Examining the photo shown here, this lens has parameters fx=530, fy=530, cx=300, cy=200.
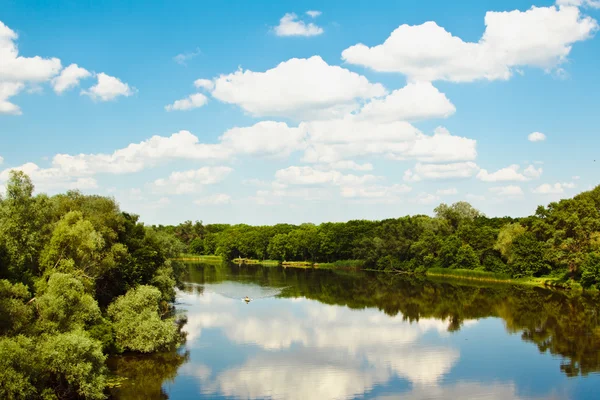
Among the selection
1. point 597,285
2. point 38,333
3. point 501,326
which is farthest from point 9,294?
point 597,285

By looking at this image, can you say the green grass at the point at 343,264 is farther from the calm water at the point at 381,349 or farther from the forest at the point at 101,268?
the calm water at the point at 381,349

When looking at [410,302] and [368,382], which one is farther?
[410,302]

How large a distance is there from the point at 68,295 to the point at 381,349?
73.0 feet

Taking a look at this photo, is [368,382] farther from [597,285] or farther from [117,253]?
[597,285]

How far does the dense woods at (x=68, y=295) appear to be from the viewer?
25.4 m

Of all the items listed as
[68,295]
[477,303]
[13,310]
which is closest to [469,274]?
[477,303]

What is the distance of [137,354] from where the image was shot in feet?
120

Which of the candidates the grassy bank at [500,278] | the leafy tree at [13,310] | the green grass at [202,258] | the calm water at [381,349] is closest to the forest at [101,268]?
the leafy tree at [13,310]

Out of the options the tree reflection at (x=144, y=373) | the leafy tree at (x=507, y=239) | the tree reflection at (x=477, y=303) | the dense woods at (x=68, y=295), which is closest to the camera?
the dense woods at (x=68, y=295)

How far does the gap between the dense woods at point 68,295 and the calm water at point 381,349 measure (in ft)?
8.97

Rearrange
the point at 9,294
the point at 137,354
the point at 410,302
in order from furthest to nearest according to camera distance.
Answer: the point at 410,302
the point at 137,354
the point at 9,294

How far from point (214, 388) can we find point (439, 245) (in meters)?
76.4

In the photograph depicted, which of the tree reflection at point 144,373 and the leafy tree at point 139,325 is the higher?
the leafy tree at point 139,325

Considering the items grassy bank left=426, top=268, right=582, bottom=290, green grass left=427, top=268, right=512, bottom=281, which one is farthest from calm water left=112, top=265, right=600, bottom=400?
green grass left=427, top=268, right=512, bottom=281
